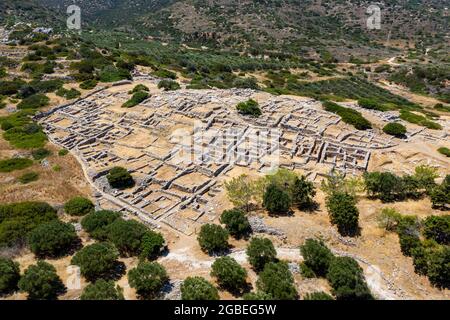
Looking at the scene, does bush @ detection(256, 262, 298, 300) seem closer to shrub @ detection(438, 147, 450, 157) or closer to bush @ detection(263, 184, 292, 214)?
bush @ detection(263, 184, 292, 214)

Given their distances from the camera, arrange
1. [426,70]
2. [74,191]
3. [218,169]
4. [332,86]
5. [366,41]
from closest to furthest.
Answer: [74,191] < [218,169] < [332,86] < [426,70] < [366,41]

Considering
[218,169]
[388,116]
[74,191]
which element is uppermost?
[388,116]

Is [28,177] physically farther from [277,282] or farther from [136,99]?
[277,282]

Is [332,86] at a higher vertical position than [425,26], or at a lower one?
lower

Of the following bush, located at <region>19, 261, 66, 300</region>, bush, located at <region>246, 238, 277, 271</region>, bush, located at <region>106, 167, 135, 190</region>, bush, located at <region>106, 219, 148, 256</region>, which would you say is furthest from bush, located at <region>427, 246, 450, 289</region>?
bush, located at <region>106, 167, 135, 190</region>

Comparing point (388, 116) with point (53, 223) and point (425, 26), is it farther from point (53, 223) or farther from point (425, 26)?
point (425, 26)

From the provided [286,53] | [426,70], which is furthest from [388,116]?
[286,53]

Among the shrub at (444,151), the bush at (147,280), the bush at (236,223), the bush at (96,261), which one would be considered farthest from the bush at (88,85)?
the shrub at (444,151)
